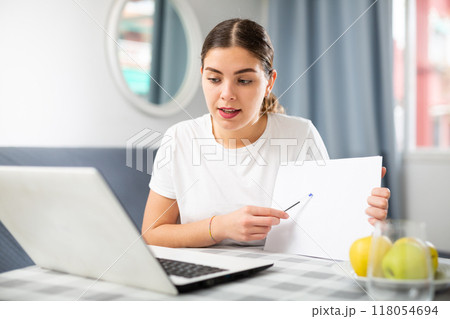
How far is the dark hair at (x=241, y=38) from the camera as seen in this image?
673mm

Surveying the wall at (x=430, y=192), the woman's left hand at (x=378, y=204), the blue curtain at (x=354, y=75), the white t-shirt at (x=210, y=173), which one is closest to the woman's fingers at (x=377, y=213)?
the woman's left hand at (x=378, y=204)

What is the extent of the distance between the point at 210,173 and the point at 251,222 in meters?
0.20

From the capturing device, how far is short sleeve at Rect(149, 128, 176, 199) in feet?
2.56

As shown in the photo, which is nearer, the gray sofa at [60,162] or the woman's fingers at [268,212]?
the gray sofa at [60,162]

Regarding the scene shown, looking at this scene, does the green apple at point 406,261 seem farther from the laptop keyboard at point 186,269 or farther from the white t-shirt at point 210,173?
the white t-shirt at point 210,173

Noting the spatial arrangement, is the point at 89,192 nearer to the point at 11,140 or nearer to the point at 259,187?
the point at 11,140

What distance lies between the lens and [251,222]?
637 mm

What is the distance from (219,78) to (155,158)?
0.17 m

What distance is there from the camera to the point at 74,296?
16.1 inches

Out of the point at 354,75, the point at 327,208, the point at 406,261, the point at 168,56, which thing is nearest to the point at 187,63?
the point at 168,56

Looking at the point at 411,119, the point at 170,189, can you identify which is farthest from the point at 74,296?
the point at 411,119

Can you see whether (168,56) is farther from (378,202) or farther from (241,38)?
(378,202)

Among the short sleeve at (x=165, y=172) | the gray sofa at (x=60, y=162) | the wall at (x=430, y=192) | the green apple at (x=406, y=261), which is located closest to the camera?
the green apple at (x=406, y=261)

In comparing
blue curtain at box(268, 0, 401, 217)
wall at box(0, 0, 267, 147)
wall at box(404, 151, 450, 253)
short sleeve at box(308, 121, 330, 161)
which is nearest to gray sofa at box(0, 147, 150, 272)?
wall at box(0, 0, 267, 147)
